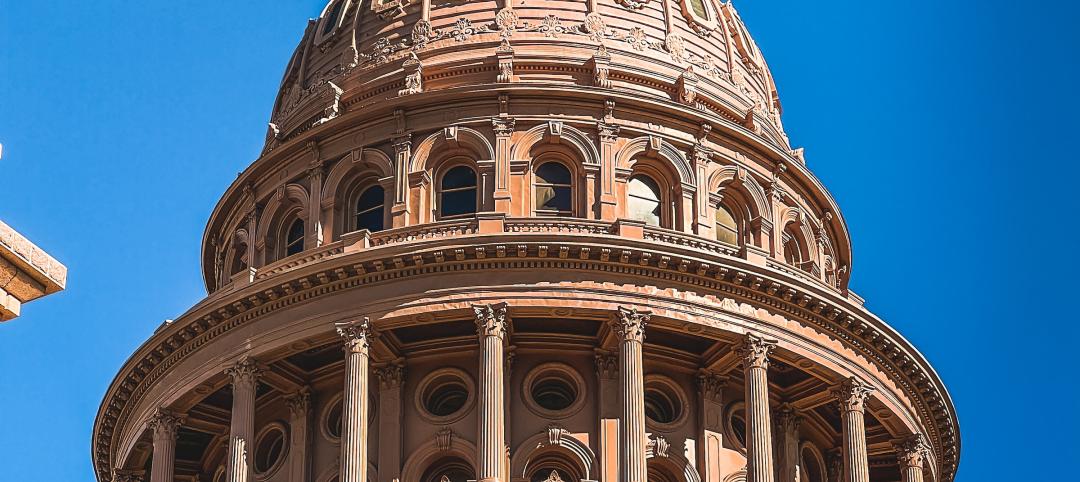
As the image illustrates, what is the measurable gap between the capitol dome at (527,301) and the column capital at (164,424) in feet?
0.21

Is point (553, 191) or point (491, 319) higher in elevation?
point (553, 191)

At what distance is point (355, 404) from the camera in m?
59.2

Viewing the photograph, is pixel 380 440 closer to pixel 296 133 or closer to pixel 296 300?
pixel 296 300

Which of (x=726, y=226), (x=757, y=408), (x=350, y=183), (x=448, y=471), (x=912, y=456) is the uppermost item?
(x=350, y=183)

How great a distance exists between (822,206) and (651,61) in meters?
6.40

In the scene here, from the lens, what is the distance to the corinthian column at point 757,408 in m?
58.6

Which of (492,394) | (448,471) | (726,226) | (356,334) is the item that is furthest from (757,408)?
(356,334)

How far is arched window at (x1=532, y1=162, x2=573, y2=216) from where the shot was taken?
64.7 meters

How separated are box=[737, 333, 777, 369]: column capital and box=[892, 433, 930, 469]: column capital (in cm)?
581

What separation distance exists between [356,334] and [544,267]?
490cm

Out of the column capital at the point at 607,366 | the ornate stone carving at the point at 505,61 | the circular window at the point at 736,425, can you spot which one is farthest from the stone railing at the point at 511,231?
the ornate stone carving at the point at 505,61

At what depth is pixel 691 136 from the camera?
66875mm

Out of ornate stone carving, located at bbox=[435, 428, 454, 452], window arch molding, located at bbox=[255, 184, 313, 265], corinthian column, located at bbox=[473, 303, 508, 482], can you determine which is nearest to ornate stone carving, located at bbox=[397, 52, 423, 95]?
window arch molding, located at bbox=[255, 184, 313, 265]

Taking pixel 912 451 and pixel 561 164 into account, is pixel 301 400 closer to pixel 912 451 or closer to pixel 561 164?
pixel 561 164
